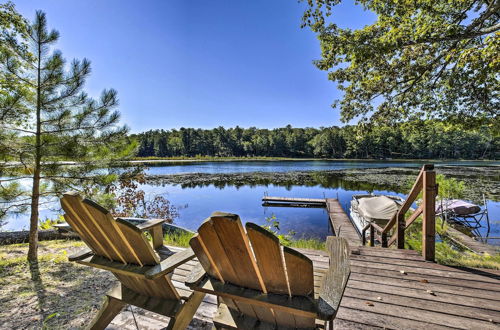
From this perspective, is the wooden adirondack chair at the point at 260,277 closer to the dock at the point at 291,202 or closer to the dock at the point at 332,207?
the dock at the point at 332,207

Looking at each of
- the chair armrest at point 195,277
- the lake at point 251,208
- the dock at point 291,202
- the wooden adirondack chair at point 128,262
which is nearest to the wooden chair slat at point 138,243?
the wooden adirondack chair at point 128,262

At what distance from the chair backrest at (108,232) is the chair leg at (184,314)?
35 centimetres

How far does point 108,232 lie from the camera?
115cm

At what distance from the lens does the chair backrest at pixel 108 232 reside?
3.55 ft

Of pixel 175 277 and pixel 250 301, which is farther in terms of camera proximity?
pixel 175 277

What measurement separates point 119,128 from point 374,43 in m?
4.85

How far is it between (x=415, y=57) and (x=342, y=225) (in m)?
5.58

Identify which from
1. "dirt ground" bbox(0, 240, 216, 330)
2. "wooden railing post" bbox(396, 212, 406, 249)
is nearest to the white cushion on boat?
"wooden railing post" bbox(396, 212, 406, 249)

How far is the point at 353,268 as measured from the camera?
2.28 metres

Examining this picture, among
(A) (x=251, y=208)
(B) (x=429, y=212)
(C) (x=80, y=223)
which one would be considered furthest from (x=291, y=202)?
(C) (x=80, y=223)

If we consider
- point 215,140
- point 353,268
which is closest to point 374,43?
point 353,268

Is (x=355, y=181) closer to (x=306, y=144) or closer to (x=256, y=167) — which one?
(x=256, y=167)

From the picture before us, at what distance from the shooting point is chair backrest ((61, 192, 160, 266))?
3.55 ft

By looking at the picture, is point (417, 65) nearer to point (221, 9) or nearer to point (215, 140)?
point (221, 9)
